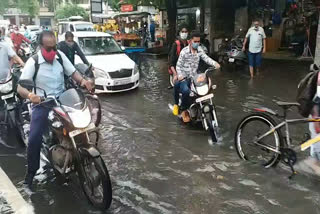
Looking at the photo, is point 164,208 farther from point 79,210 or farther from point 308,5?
point 308,5

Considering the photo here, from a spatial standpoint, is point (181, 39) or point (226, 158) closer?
point (226, 158)

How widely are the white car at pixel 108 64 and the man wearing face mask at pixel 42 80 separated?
543 cm

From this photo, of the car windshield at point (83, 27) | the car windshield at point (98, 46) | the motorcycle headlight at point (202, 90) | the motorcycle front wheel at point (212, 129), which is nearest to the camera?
the motorcycle front wheel at point (212, 129)

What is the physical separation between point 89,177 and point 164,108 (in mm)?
4559

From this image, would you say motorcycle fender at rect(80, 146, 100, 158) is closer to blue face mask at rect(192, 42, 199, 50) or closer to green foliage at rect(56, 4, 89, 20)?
blue face mask at rect(192, 42, 199, 50)

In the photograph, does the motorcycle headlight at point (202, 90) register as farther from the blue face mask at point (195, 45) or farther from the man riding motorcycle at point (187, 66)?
the blue face mask at point (195, 45)

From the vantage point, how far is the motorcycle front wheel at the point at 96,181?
3658 mm

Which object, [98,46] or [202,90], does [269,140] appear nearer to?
[202,90]

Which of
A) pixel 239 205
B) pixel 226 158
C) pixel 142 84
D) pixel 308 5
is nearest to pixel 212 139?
pixel 226 158

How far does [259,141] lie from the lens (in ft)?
15.4

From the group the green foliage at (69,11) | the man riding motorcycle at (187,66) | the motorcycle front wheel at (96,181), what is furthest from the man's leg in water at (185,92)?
the green foliage at (69,11)

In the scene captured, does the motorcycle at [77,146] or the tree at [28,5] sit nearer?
the motorcycle at [77,146]

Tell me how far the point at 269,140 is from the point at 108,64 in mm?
6489

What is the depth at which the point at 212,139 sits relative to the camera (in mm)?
5957
